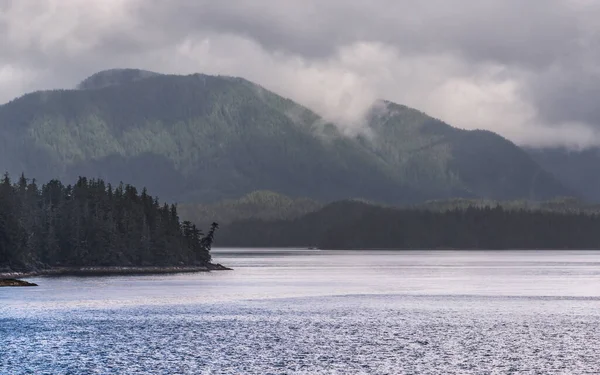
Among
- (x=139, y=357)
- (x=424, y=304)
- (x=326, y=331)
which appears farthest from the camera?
(x=424, y=304)

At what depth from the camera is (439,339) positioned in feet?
347

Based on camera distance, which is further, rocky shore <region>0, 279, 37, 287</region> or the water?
rocky shore <region>0, 279, 37, 287</region>

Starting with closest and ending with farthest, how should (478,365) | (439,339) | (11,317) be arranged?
(478,365) < (439,339) < (11,317)

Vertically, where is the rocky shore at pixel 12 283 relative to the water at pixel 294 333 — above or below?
above

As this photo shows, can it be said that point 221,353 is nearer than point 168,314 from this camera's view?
→ Yes

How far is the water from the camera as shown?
87.0m

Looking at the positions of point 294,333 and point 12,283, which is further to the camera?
point 12,283

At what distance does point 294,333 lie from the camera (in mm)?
112938

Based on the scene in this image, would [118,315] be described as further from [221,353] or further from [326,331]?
[221,353]

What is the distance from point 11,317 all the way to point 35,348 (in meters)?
31.1

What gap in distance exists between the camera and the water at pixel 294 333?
3425 inches

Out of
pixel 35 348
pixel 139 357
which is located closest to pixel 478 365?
pixel 139 357

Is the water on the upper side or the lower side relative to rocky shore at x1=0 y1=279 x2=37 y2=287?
lower

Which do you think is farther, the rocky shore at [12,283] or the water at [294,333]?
the rocky shore at [12,283]
